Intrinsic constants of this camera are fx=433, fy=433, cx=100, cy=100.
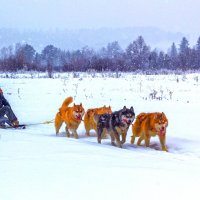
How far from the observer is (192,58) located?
206ft

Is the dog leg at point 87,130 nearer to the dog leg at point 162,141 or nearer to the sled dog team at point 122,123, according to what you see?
the sled dog team at point 122,123

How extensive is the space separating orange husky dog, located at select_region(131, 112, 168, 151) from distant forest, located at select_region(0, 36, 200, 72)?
61.9 feet

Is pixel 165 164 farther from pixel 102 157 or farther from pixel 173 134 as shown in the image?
pixel 173 134

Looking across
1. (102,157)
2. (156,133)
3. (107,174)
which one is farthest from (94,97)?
(107,174)

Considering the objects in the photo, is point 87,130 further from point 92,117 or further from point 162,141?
point 162,141

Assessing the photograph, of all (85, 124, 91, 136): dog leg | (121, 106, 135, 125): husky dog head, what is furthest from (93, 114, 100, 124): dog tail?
(121, 106, 135, 125): husky dog head

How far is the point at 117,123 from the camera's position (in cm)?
770

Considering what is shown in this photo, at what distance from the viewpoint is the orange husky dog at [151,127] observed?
7.43 meters

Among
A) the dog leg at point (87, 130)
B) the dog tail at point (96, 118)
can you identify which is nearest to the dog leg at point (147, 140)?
the dog tail at point (96, 118)

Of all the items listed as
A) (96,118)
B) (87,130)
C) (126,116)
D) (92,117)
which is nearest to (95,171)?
(126,116)

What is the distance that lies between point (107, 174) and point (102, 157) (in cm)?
94

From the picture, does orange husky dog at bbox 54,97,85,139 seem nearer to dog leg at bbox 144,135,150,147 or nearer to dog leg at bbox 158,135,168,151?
dog leg at bbox 144,135,150,147

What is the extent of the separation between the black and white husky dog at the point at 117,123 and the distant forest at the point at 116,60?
18.5 meters

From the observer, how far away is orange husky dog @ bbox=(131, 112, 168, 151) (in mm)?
7430
